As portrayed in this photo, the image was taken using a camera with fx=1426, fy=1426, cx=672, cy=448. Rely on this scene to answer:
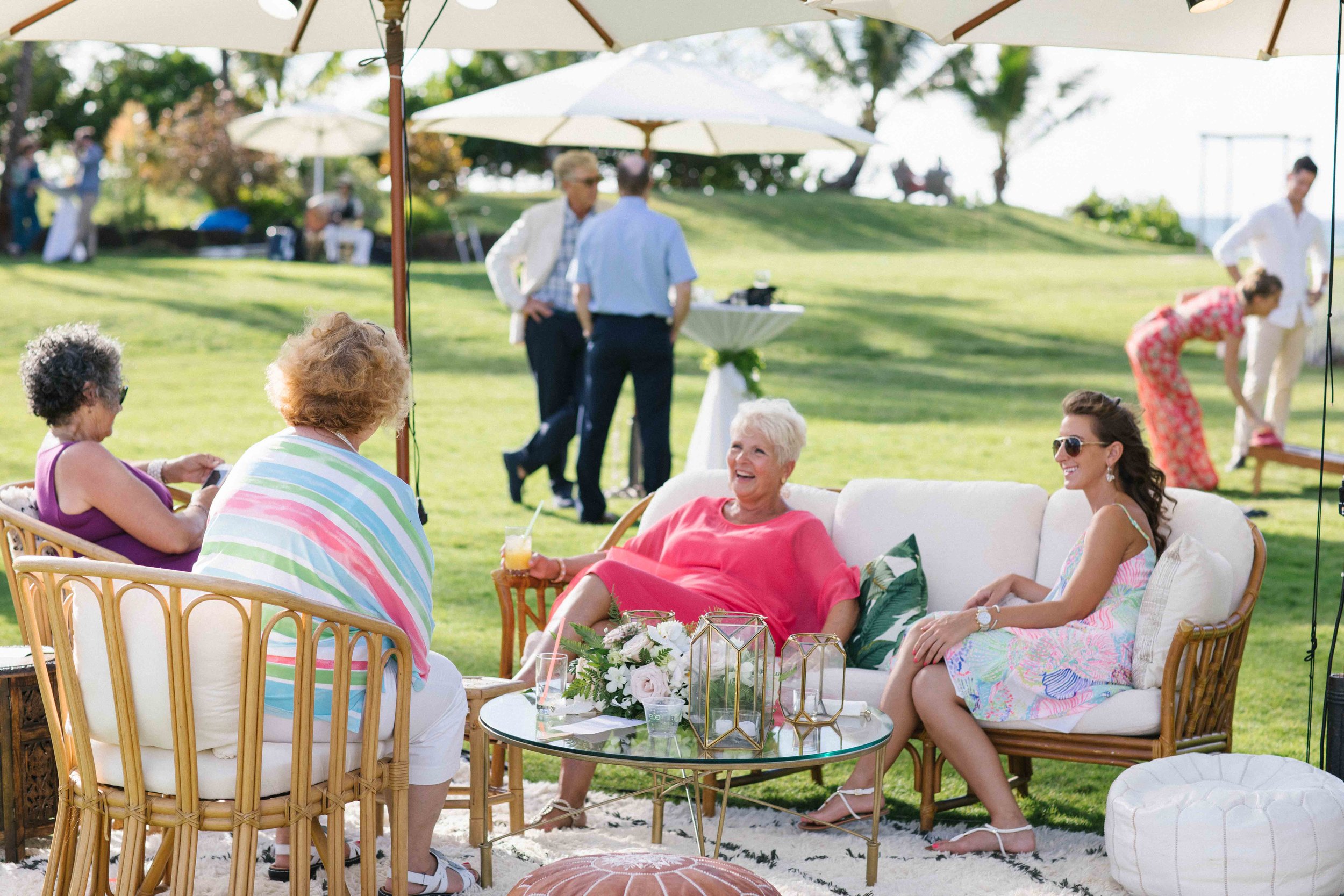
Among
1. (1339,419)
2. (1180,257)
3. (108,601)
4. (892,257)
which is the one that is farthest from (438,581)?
(1180,257)

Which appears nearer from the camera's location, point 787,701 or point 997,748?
point 787,701

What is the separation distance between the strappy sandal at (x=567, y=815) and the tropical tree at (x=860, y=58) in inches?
1148

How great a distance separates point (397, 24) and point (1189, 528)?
8.65 ft

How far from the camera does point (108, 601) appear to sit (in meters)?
2.55

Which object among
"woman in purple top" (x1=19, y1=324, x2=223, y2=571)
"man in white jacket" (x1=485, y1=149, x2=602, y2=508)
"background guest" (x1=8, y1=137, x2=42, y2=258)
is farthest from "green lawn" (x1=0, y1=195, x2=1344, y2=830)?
"background guest" (x1=8, y1=137, x2=42, y2=258)

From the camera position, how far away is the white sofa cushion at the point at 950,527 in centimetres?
418

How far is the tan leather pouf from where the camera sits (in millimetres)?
2303

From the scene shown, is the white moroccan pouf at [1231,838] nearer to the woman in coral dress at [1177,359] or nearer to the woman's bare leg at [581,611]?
the woman's bare leg at [581,611]

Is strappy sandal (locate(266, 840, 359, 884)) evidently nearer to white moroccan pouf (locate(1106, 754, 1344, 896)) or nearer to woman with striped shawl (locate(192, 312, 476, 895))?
woman with striped shawl (locate(192, 312, 476, 895))

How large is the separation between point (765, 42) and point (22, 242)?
2160cm

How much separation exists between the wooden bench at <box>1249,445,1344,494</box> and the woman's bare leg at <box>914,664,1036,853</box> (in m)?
4.91

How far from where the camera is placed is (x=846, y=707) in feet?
10.8

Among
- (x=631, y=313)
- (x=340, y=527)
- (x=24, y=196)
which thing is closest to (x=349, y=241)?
(x=24, y=196)

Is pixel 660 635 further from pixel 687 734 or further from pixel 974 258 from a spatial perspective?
pixel 974 258
